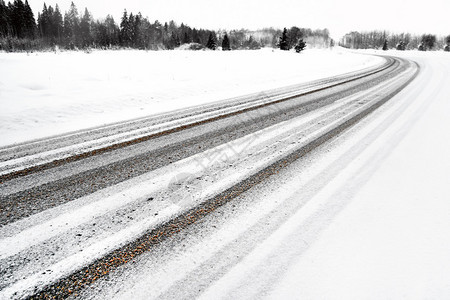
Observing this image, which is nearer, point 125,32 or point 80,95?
point 80,95

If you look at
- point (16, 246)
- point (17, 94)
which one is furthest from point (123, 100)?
point (16, 246)

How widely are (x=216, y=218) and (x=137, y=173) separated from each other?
154 cm

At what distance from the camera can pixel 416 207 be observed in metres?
2.95

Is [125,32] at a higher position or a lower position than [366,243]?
higher

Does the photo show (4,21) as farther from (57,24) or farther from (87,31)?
(87,31)

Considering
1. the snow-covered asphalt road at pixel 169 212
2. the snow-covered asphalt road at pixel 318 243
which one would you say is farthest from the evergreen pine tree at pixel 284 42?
the snow-covered asphalt road at pixel 318 243

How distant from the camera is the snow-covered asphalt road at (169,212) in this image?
197cm

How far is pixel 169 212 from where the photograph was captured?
2732mm

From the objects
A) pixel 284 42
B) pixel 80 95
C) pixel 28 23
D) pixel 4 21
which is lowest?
pixel 80 95

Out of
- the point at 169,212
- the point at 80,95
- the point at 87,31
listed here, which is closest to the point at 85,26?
the point at 87,31

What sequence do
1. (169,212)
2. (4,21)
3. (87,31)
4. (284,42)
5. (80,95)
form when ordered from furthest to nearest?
(87,31), (4,21), (284,42), (80,95), (169,212)

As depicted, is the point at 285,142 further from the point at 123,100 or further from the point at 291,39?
the point at 291,39

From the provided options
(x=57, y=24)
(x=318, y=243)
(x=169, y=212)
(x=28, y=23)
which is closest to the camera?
(x=318, y=243)

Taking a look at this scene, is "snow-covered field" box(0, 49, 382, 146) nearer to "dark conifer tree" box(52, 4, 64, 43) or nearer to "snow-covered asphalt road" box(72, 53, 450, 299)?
"snow-covered asphalt road" box(72, 53, 450, 299)
